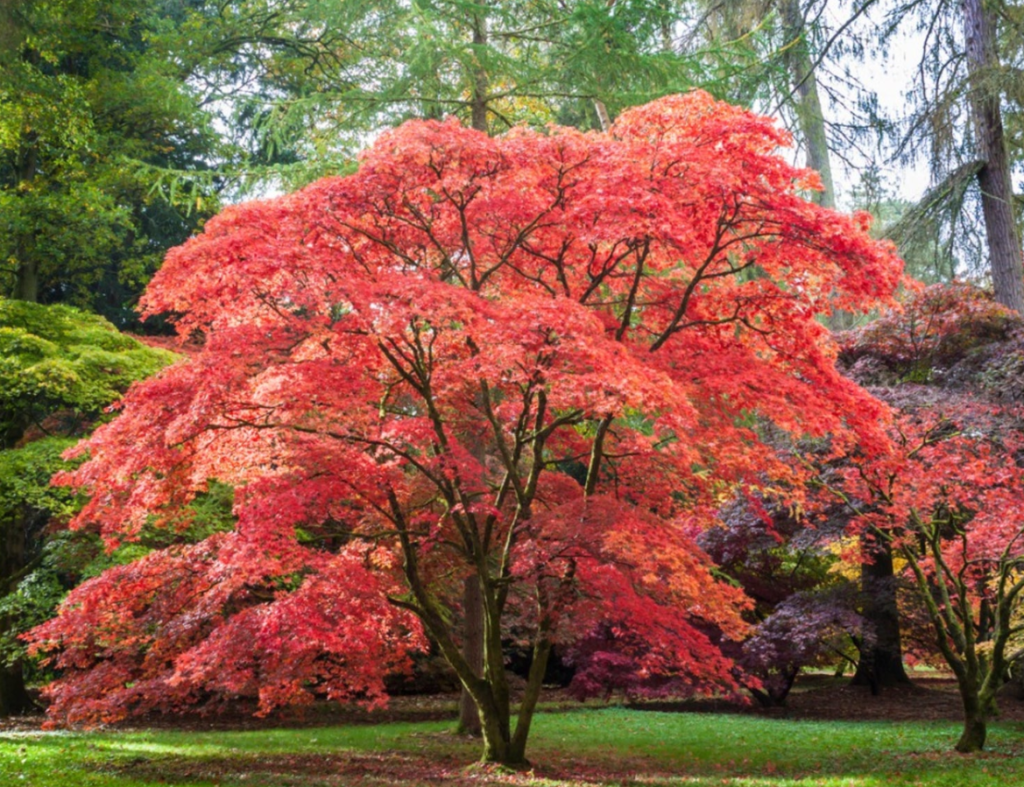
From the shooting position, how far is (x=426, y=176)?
747 cm

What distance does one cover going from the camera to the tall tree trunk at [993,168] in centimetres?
1429

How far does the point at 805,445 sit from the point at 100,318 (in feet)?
35.4

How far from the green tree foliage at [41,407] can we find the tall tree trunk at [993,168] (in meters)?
13.0

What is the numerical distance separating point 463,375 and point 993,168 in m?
12.0

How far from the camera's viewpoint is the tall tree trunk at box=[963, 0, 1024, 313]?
14289 millimetres

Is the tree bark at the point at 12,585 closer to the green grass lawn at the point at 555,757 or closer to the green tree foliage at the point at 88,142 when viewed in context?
the green grass lawn at the point at 555,757

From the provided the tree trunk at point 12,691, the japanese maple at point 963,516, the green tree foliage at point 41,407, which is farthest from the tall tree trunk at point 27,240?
the japanese maple at point 963,516

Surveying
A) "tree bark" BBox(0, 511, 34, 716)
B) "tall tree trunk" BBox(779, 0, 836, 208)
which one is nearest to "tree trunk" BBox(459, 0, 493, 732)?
"tall tree trunk" BBox(779, 0, 836, 208)

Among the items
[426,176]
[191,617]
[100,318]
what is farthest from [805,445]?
[100,318]

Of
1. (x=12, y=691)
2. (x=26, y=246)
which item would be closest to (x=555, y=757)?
(x=12, y=691)

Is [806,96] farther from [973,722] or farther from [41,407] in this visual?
[41,407]

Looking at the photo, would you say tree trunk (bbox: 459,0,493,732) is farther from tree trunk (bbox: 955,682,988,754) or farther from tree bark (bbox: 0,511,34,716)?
tree bark (bbox: 0,511,34,716)

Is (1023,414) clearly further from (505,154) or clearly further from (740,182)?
(505,154)

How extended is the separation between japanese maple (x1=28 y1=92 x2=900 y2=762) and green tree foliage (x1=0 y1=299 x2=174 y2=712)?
2880mm
